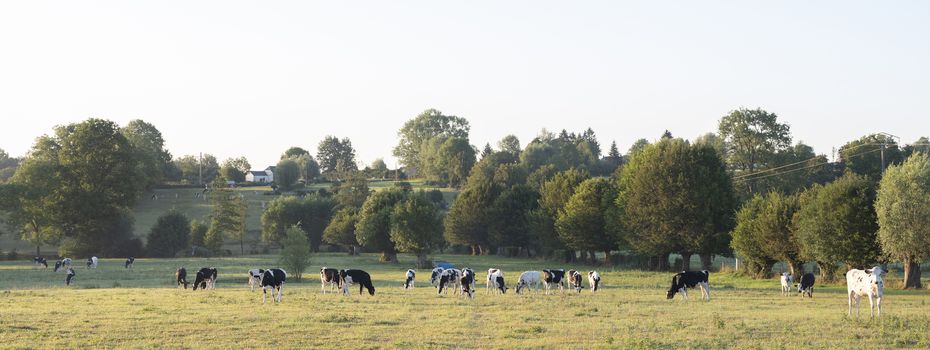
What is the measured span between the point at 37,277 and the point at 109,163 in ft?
157

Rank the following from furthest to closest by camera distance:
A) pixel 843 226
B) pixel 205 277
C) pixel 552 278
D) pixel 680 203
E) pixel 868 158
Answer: pixel 868 158
pixel 680 203
pixel 843 226
pixel 205 277
pixel 552 278

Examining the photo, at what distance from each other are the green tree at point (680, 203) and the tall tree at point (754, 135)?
28.7m

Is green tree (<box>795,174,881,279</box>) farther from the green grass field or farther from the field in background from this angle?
the field in background

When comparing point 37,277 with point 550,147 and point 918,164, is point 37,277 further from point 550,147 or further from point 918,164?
point 550,147

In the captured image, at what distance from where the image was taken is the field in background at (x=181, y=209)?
109m

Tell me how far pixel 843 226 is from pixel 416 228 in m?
41.6

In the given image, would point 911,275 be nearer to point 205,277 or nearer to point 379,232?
point 205,277

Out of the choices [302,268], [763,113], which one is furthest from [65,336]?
[763,113]

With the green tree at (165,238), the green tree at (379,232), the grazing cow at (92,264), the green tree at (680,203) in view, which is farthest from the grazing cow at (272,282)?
the green tree at (165,238)

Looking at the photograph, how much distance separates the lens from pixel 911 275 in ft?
163

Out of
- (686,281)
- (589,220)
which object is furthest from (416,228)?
(686,281)

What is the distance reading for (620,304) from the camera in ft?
120

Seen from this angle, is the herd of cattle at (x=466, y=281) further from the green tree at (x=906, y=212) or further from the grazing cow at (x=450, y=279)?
the green tree at (x=906, y=212)

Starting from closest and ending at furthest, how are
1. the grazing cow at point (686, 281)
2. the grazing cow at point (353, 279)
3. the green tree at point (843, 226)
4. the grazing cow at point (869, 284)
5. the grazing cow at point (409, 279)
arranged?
the grazing cow at point (869, 284) < the grazing cow at point (686, 281) < the grazing cow at point (353, 279) < the grazing cow at point (409, 279) < the green tree at point (843, 226)
